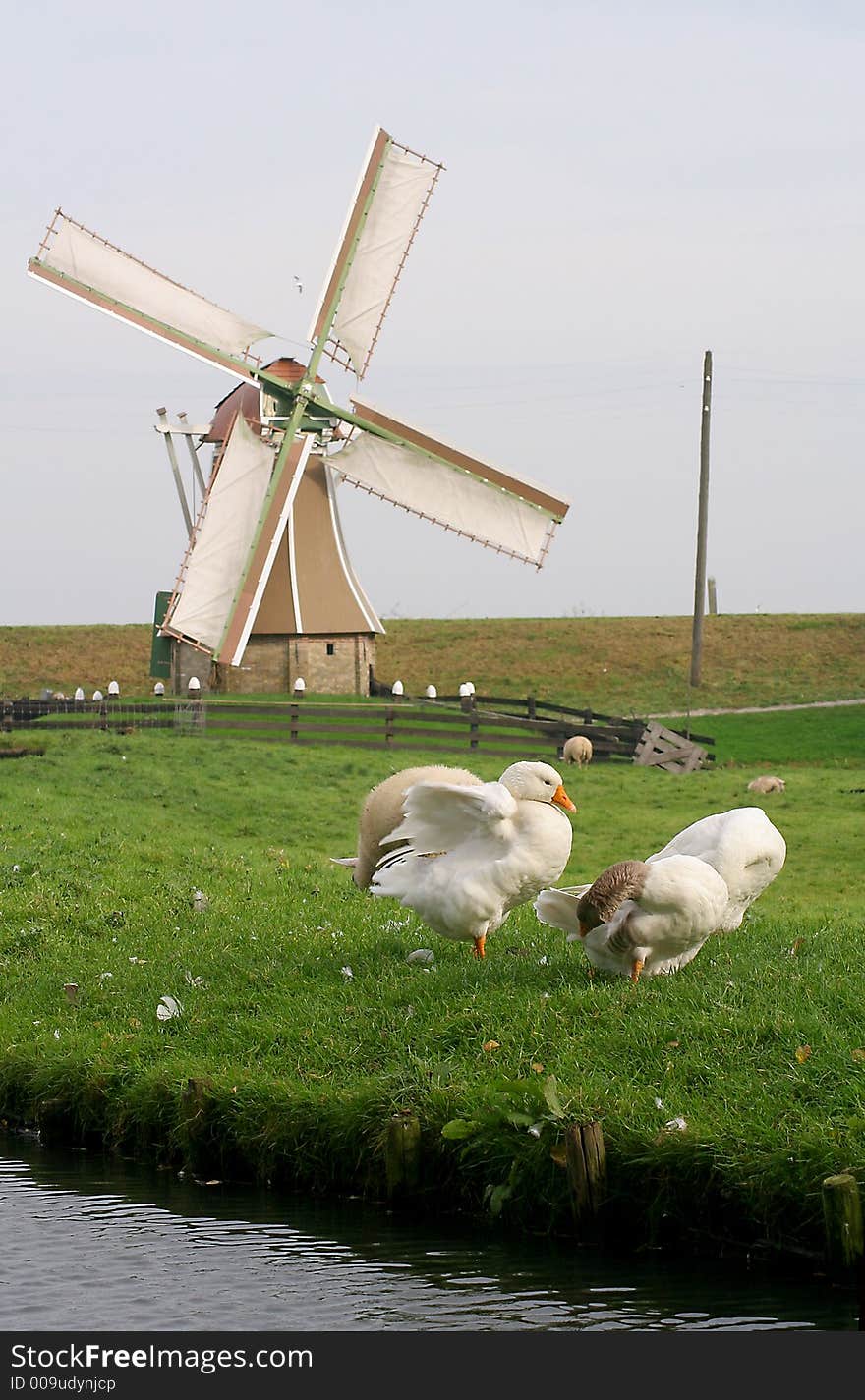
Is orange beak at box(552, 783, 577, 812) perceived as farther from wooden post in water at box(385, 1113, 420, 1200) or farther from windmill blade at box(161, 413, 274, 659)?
windmill blade at box(161, 413, 274, 659)

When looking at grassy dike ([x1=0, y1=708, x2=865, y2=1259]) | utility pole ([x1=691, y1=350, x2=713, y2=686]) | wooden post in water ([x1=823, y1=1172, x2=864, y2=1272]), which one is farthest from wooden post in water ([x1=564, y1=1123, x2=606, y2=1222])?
utility pole ([x1=691, y1=350, x2=713, y2=686])

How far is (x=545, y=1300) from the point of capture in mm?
7578

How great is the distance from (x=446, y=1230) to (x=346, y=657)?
37.8 meters

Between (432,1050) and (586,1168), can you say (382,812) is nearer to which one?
(432,1050)

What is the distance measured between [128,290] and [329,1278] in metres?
35.4

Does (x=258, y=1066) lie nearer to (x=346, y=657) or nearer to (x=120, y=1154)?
(x=120, y=1154)

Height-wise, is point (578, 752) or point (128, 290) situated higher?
point (128, 290)

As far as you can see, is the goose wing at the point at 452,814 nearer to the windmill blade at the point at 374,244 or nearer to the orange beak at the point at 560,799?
the orange beak at the point at 560,799

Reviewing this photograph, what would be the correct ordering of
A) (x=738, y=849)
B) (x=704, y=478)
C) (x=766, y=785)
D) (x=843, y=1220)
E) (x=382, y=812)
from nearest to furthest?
(x=843, y=1220), (x=738, y=849), (x=382, y=812), (x=766, y=785), (x=704, y=478)

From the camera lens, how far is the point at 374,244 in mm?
40781

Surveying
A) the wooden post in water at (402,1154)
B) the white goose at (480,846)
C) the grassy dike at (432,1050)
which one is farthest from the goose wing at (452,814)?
the wooden post in water at (402,1154)

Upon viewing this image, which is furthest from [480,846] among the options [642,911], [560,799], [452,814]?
[642,911]

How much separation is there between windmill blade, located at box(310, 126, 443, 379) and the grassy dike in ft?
82.6

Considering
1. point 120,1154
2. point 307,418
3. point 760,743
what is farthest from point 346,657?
point 120,1154
